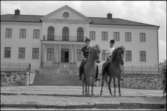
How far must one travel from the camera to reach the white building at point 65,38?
42125mm

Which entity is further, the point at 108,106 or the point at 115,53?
the point at 115,53

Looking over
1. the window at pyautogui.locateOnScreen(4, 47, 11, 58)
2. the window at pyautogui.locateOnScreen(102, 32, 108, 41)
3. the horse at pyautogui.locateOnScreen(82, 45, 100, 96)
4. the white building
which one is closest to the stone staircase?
the white building

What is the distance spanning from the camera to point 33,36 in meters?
43.8

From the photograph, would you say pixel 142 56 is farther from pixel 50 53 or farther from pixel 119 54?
pixel 119 54

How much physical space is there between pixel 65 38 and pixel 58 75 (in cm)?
1122

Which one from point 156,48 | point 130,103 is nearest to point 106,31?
point 156,48

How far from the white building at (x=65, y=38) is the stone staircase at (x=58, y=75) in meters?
3.38

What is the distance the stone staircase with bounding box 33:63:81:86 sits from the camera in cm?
3048

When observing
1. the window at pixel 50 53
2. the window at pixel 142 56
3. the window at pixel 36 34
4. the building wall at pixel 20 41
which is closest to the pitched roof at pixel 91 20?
the building wall at pixel 20 41

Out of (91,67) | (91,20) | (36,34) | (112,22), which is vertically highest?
(91,20)

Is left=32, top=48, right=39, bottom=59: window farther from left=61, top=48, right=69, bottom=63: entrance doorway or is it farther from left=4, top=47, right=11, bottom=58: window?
left=61, top=48, right=69, bottom=63: entrance doorway

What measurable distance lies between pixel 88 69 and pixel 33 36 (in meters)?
34.4

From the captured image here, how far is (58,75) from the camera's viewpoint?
111ft

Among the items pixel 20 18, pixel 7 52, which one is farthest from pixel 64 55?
pixel 20 18
